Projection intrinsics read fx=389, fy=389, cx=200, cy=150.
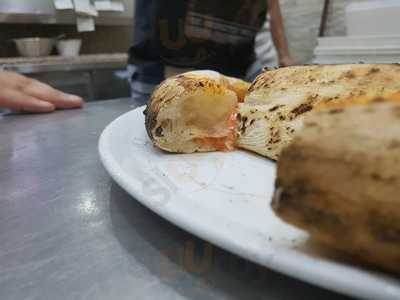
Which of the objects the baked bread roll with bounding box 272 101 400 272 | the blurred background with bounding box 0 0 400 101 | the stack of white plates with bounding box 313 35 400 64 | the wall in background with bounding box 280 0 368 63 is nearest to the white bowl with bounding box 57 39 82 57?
the blurred background with bounding box 0 0 400 101

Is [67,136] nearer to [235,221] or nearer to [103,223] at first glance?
[103,223]

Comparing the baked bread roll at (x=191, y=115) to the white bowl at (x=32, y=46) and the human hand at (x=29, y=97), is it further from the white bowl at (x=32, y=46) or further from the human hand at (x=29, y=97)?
the white bowl at (x=32, y=46)

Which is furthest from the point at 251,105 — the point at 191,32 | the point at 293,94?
the point at 191,32

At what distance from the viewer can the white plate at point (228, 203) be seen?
0.83 feet

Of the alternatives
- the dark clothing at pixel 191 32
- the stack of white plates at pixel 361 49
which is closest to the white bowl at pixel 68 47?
the dark clothing at pixel 191 32

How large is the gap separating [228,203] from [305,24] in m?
2.09

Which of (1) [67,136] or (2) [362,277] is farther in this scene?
(1) [67,136]

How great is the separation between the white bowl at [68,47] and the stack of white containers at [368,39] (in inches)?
70.0

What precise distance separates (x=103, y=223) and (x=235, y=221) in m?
0.16

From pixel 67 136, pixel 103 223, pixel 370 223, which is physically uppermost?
pixel 370 223

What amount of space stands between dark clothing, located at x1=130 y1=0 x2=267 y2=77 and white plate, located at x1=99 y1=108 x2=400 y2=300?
3.16 ft

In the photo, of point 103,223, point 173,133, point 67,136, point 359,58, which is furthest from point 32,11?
point 103,223

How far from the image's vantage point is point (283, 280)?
1.00ft

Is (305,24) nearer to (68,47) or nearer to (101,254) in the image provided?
(68,47)
